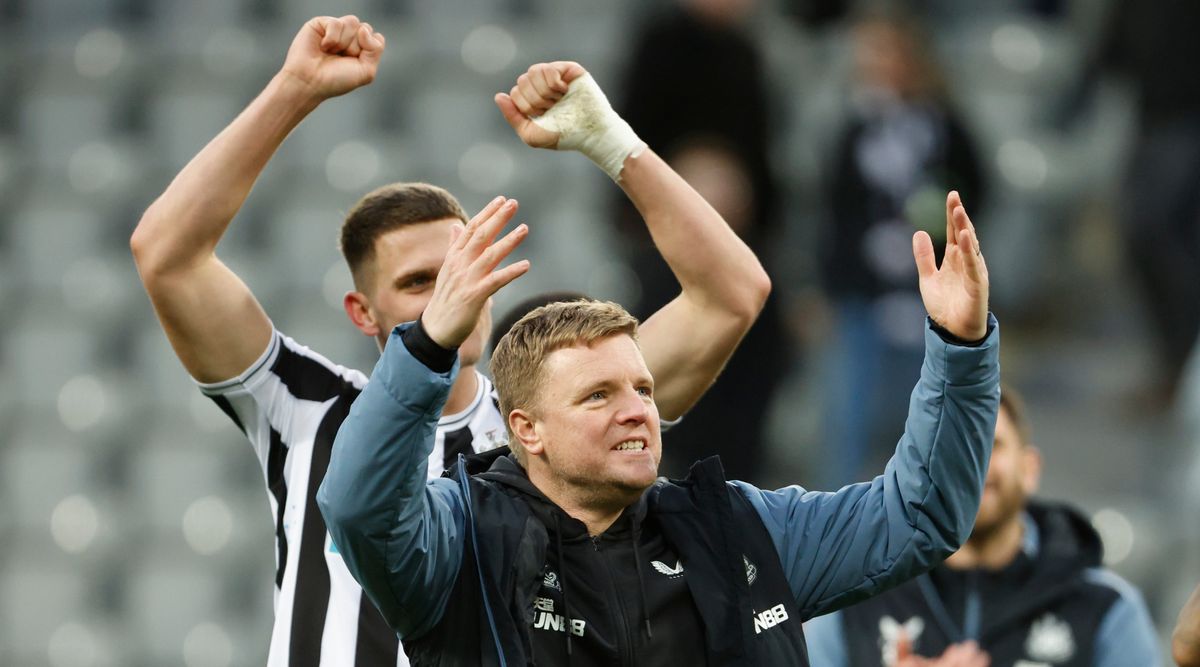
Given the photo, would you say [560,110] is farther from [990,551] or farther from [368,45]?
[990,551]

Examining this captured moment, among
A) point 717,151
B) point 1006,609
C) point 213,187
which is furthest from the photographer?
point 717,151

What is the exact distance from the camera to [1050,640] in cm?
412

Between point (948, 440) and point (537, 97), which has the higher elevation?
point (537, 97)

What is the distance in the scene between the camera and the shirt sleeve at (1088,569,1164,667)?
4.03 metres

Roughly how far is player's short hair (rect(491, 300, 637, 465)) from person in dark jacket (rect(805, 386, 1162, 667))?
1.49 m

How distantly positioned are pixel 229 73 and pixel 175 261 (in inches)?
225

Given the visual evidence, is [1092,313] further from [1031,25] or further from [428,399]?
[428,399]

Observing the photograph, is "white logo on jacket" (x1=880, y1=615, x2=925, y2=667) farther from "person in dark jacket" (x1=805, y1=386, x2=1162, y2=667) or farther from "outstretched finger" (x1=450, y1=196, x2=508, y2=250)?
"outstretched finger" (x1=450, y1=196, x2=508, y2=250)

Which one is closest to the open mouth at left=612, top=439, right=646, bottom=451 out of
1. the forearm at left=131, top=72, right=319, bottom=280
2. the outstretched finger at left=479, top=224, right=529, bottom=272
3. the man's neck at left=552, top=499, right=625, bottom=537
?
the man's neck at left=552, top=499, right=625, bottom=537

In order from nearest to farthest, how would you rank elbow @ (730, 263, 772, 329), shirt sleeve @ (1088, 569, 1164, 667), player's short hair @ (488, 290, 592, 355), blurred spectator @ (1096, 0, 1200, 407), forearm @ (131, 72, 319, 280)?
forearm @ (131, 72, 319, 280) < elbow @ (730, 263, 772, 329) < player's short hair @ (488, 290, 592, 355) < shirt sleeve @ (1088, 569, 1164, 667) < blurred spectator @ (1096, 0, 1200, 407)

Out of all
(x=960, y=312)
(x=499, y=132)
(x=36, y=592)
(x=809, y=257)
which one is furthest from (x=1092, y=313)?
(x=960, y=312)

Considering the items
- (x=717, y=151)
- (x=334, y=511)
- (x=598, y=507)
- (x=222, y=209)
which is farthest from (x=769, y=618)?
(x=717, y=151)

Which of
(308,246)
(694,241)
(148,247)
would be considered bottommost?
(694,241)

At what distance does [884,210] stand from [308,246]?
111 inches
